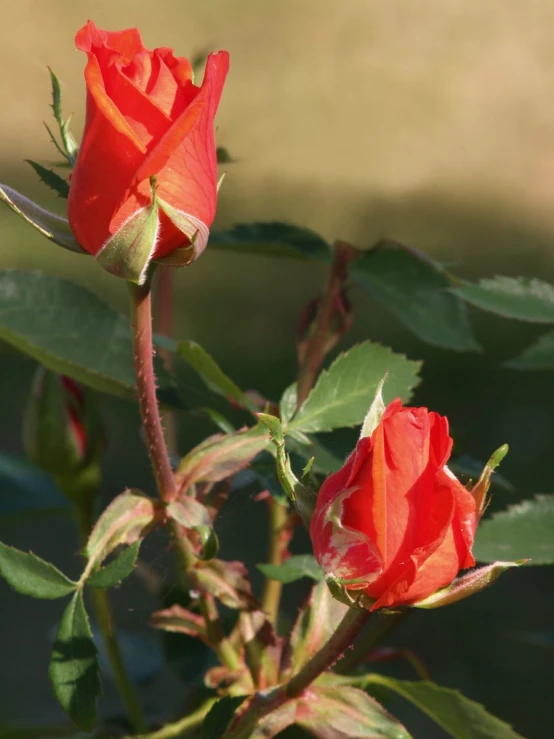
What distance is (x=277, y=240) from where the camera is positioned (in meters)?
0.60

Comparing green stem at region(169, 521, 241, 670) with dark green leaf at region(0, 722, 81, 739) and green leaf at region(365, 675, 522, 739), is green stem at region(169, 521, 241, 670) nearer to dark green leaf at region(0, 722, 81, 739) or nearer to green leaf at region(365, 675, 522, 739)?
green leaf at region(365, 675, 522, 739)

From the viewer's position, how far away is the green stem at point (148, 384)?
0.39 m

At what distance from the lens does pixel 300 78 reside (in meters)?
3.11

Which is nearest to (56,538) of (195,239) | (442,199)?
(195,239)

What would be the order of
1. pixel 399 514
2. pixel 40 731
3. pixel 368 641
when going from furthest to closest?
1. pixel 40 731
2. pixel 368 641
3. pixel 399 514

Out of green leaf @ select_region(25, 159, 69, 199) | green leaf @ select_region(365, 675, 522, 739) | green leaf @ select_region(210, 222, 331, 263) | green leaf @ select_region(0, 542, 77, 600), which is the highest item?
green leaf @ select_region(25, 159, 69, 199)

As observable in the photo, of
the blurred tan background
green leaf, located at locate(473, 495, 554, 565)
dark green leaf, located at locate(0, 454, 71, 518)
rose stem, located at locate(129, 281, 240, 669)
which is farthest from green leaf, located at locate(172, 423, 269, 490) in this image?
the blurred tan background

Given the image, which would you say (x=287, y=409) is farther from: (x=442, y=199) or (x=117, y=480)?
(x=442, y=199)

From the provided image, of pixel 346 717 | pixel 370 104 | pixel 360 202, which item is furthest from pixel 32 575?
pixel 370 104

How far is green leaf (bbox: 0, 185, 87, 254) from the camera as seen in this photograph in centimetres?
37

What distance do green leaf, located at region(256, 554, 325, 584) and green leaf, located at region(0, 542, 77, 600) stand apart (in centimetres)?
9

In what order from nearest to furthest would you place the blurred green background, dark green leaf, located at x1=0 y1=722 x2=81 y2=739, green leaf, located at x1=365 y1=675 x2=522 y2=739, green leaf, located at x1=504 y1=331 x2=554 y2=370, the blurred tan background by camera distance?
green leaf, located at x1=365 y1=675 x2=522 y2=739
green leaf, located at x1=504 y1=331 x2=554 y2=370
dark green leaf, located at x1=0 y1=722 x2=81 y2=739
the blurred green background
the blurred tan background

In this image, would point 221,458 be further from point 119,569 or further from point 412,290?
point 412,290

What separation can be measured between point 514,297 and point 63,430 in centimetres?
26
